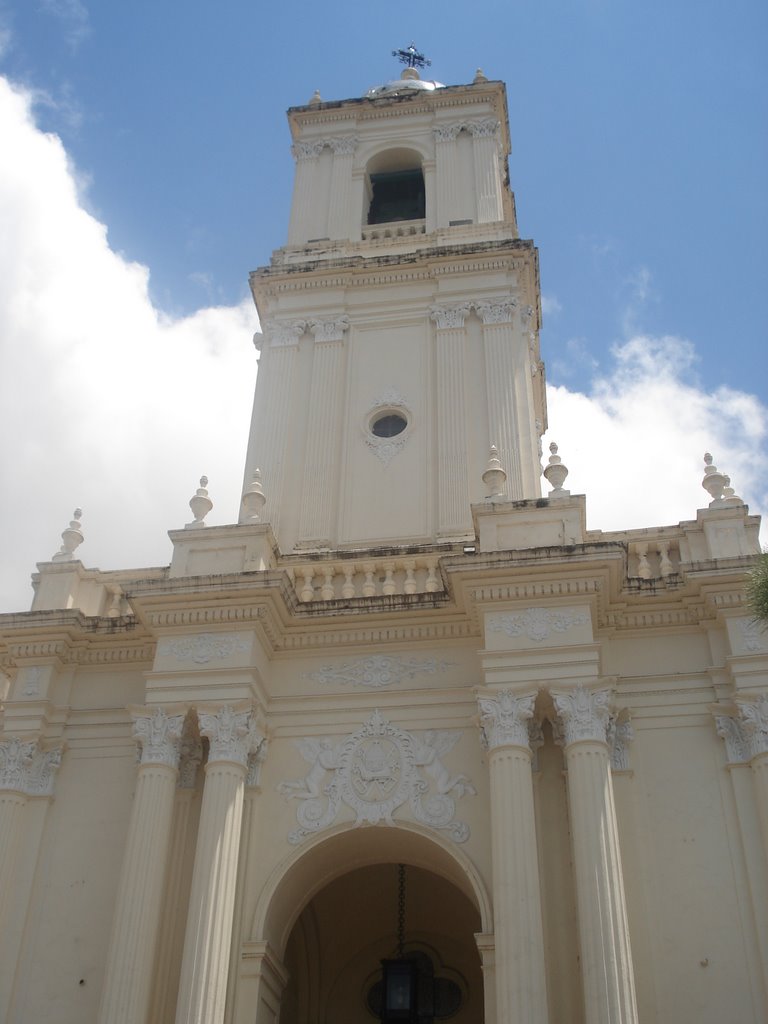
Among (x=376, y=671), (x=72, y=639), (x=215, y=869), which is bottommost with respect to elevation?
(x=215, y=869)

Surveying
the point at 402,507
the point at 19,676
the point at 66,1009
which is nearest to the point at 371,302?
the point at 402,507

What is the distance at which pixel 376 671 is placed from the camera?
13828 mm

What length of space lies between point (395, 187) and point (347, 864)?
15036 millimetres

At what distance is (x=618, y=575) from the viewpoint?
1298cm

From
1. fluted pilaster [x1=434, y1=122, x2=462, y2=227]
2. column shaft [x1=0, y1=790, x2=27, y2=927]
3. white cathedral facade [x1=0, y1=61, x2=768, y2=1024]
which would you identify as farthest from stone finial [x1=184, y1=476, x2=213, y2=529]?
fluted pilaster [x1=434, y1=122, x2=462, y2=227]

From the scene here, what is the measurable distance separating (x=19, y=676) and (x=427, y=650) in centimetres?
557

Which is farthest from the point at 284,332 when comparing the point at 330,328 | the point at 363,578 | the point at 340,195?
the point at 363,578

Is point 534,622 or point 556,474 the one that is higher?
point 556,474

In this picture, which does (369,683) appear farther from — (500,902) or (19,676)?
(19,676)

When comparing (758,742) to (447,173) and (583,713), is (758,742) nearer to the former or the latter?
(583,713)

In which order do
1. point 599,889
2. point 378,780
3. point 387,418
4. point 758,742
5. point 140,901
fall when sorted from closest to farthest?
point 599,889
point 140,901
point 758,742
point 378,780
point 387,418

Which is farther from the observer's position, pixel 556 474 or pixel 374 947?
pixel 374 947

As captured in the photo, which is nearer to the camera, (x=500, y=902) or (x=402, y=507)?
(x=500, y=902)

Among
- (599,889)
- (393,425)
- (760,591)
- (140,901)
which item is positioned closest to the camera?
(760,591)
